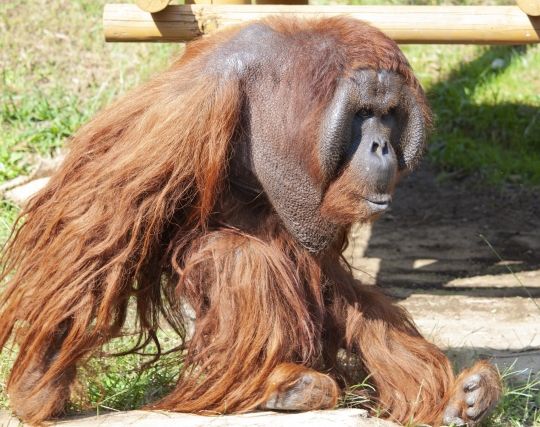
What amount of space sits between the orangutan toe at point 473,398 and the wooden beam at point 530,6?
5.73ft

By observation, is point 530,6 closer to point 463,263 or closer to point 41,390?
point 463,263

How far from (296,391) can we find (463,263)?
8.83ft

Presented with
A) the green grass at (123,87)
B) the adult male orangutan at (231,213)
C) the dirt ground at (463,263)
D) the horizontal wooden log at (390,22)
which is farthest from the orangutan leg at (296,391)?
the green grass at (123,87)

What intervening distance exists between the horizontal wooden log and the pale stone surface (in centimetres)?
181

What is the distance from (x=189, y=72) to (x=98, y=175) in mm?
420

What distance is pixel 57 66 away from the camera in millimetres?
6770

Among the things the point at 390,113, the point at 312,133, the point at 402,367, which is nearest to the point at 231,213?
the point at 312,133

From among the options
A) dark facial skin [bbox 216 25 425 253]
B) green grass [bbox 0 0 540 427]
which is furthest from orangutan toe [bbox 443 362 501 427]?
green grass [bbox 0 0 540 427]

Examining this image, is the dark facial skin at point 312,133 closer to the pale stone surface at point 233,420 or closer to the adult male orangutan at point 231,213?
the adult male orangutan at point 231,213

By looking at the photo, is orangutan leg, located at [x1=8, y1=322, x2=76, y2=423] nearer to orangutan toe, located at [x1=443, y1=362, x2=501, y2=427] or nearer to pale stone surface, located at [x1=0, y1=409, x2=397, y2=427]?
pale stone surface, located at [x1=0, y1=409, x2=397, y2=427]

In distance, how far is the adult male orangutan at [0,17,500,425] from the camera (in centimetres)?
296

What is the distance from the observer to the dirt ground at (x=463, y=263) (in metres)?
4.35

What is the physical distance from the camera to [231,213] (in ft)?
10.6

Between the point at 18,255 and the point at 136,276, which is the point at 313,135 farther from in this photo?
the point at 18,255
